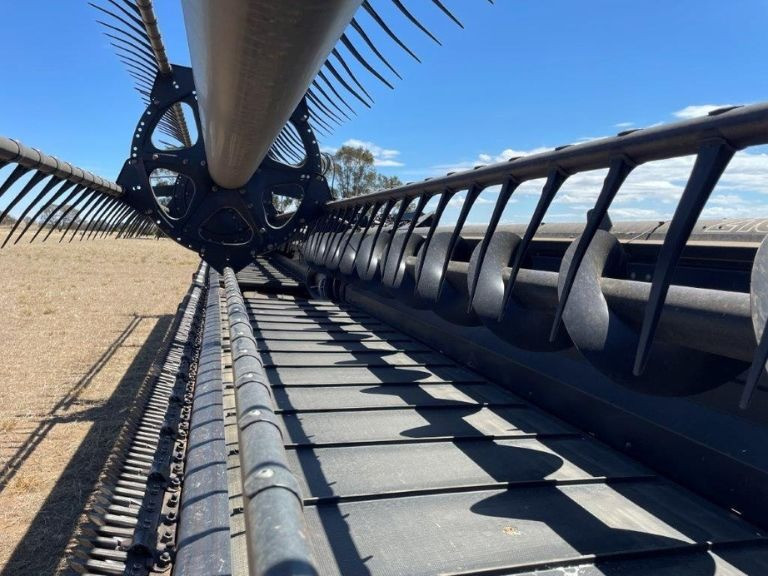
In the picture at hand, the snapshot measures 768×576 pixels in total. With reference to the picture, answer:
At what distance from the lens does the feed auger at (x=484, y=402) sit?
119 cm

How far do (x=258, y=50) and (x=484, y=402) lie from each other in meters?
1.94

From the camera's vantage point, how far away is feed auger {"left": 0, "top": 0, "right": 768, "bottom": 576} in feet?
3.92

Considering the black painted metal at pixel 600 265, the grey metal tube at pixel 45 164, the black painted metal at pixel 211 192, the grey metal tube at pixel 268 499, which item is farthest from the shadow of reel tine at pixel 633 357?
the black painted metal at pixel 211 192

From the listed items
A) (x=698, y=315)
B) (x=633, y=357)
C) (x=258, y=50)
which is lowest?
(x=633, y=357)

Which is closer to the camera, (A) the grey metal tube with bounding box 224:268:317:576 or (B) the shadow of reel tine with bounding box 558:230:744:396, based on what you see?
(A) the grey metal tube with bounding box 224:268:317:576

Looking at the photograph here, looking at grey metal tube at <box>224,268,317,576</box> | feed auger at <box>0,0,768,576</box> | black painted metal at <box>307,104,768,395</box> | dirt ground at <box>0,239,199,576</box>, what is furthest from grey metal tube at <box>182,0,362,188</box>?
dirt ground at <box>0,239,199,576</box>

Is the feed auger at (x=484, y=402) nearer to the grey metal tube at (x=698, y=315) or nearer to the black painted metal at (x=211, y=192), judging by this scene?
the grey metal tube at (x=698, y=315)

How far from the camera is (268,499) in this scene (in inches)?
32.0

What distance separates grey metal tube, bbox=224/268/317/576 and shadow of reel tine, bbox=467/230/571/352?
980mm

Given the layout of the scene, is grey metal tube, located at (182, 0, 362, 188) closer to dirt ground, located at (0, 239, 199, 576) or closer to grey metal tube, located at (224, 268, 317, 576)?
grey metal tube, located at (224, 268, 317, 576)

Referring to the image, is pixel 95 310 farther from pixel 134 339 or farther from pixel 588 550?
pixel 588 550

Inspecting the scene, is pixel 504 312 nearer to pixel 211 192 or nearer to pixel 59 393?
pixel 211 192

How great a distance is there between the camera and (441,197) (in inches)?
106

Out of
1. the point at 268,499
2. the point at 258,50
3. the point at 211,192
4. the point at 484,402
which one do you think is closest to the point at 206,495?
the point at 268,499
